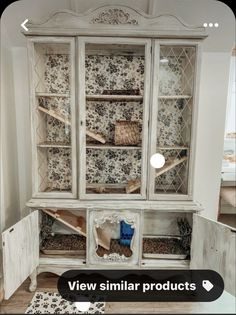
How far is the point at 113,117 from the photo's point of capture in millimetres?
1470

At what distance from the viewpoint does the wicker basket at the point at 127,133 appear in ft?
4.56

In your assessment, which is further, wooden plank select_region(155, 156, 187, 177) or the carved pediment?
wooden plank select_region(155, 156, 187, 177)

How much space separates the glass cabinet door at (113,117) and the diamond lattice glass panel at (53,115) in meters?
0.11

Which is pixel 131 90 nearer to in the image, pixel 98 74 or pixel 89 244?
pixel 98 74

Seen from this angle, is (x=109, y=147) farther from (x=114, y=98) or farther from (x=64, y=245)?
(x=64, y=245)

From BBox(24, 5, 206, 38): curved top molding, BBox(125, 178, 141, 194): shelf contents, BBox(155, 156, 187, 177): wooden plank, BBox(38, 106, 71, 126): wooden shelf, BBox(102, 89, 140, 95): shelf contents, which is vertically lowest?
BBox(125, 178, 141, 194): shelf contents

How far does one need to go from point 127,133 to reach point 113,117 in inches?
5.7

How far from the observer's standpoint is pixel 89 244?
1.38 metres

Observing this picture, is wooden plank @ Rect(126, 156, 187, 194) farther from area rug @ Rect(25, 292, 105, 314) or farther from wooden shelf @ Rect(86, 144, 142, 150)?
area rug @ Rect(25, 292, 105, 314)

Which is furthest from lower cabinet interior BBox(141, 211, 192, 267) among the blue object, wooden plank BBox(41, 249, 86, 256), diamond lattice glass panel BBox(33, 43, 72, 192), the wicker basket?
diamond lattice glass panel BBox(33, 43, 72, 192)

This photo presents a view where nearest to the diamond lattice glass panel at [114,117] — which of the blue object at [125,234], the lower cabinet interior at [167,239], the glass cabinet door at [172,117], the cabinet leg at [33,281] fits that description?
the glass cabinet door at [172,117]

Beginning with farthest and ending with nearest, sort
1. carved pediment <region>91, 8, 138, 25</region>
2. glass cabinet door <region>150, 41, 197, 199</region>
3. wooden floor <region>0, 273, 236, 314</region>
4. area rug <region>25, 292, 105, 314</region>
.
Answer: glass cabinet door <region>150, 41, 197, 199</region> < carved pediment <region>91, 8, 138, 25</region> < area rug <region>25, 292, 105, 314</region> < wooden floor <region>0, 273, 236, 314</region>

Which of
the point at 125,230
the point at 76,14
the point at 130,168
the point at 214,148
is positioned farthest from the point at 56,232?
the point at 76,14

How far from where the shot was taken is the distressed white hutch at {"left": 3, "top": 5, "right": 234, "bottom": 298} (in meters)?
1.23
